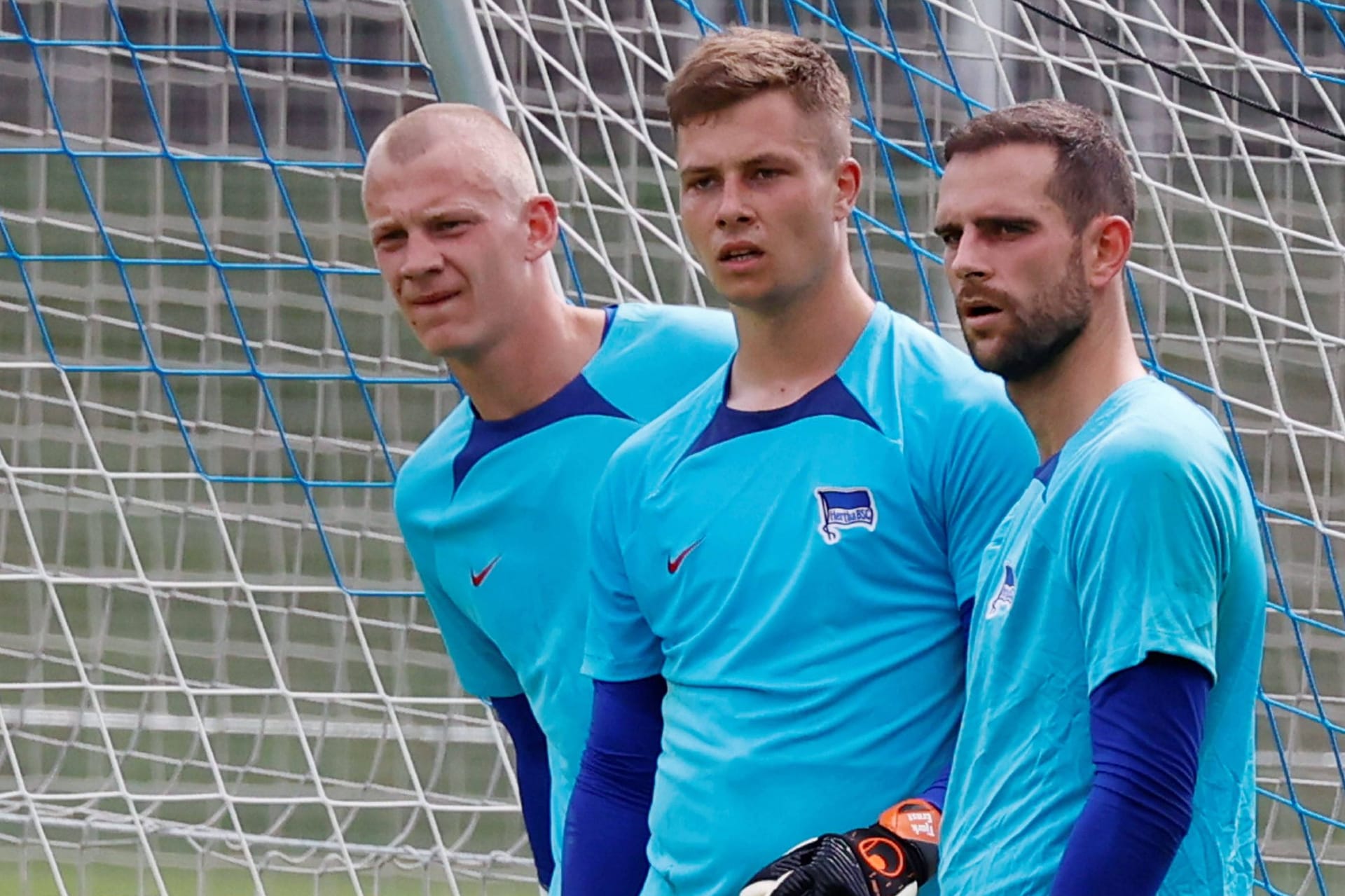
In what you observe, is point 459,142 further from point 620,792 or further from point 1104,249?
point 1104,249

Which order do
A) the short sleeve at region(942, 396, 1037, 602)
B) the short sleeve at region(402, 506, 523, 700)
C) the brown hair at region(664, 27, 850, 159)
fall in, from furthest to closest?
the short sleeve at region(402, 506, 523, 700) < the brown hair at region(664, 27, 850, 159) < the short sleeve at region(942, 396, 1037, 602)

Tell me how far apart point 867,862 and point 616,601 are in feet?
1.52

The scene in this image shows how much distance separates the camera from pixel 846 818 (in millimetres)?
1787

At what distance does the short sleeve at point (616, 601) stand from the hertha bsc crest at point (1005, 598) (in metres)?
0.50

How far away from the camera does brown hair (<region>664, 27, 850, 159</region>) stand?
1882 mm

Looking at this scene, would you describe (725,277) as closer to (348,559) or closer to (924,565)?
(924,565)

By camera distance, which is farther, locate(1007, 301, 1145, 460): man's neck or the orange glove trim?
the orange glove trim

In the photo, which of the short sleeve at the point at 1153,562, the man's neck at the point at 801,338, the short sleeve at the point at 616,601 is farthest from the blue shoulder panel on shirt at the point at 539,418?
the short sleeve at the point at 1153,562

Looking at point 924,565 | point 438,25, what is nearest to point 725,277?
point 924,565

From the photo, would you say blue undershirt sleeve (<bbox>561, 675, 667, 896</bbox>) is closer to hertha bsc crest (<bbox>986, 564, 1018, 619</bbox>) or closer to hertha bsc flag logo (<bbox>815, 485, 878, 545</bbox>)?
hertha bsc flag logo (<bbox>815, 485, 878, 545</bbox>)

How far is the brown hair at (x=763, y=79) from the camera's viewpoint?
1.88 metres

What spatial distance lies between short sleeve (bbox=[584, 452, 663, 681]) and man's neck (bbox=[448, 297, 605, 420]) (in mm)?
294

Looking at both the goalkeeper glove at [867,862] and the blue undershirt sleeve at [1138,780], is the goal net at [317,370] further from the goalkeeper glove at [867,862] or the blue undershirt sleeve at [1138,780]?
the blue undershirt sleeve at [1138,780]

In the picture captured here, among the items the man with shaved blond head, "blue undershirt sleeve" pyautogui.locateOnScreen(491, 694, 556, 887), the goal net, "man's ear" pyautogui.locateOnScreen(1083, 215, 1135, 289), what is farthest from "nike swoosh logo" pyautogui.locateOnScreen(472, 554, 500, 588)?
the goal net
